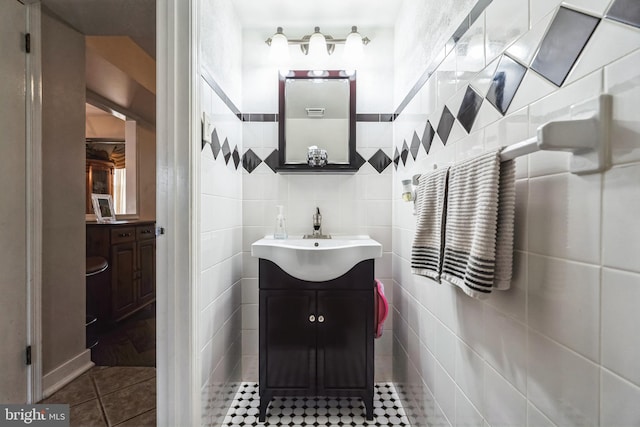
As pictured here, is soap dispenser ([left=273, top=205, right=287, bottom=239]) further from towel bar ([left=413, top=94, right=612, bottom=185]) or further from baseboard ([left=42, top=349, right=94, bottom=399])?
baseboard ([left=42, top=349, right=94, bottom=399])

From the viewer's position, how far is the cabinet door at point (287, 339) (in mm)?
1244

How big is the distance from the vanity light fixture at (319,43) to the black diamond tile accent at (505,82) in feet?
3.57

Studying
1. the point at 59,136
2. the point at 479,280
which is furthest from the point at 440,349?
the point at 59,136

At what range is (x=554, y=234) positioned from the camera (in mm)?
492

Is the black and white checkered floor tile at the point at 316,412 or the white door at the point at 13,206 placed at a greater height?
the white door at the point at 13,206

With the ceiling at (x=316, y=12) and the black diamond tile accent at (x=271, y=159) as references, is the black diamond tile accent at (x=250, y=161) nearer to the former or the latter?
the black diamond tile accent at (x=271, y=159)

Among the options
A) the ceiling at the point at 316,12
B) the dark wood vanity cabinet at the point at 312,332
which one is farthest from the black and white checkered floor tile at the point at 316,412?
the ceiling at the point at 316,12

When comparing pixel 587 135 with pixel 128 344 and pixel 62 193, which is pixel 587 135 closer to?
pixel 62 193

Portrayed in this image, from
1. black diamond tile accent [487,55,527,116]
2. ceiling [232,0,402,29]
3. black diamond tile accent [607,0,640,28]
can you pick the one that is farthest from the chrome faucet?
black diamond tile accent [607,0,640,28]

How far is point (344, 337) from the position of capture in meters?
1.25

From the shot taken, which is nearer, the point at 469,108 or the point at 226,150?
the point at 469,108

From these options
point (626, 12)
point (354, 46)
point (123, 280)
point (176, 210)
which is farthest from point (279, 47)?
point (123, 280)

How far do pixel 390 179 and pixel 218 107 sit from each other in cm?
106

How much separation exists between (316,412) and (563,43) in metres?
1.64
